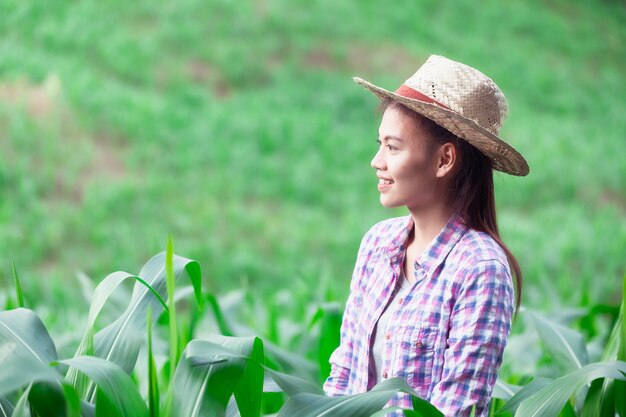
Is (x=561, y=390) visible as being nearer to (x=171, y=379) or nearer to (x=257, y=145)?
(x=171, y=379)

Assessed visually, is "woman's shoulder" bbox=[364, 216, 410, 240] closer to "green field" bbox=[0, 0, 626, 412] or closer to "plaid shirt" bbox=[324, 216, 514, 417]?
"plaid shirt" bbox=[324, 216, 514, 417]

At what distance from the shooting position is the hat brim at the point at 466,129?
1.60m

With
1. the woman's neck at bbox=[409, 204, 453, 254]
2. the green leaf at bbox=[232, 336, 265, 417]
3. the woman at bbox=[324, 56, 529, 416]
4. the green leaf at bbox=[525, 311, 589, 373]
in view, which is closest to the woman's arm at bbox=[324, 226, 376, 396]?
the woman at bbox=[324, 56, 529, 416]

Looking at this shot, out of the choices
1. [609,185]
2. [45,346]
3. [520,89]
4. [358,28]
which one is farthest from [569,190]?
[45,346]

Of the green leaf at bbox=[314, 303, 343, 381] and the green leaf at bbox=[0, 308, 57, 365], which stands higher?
the green leaf at bbox=[0, 308, 57, 365]

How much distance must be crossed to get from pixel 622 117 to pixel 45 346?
8.09 metres

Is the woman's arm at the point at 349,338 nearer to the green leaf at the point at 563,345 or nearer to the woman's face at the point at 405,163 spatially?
the woman's face at the point at 405,163

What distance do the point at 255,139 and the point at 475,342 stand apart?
5516 millimetres

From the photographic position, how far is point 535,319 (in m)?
2.43

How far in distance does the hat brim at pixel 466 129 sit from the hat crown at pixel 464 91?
0.10 feet

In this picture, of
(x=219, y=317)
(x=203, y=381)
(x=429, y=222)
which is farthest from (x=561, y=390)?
(x=219, y=317)

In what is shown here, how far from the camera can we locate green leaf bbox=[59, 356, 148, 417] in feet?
4.69

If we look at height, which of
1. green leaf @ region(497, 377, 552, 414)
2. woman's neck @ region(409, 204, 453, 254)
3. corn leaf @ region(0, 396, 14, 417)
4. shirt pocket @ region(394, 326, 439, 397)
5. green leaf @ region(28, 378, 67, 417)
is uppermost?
woman's neck @ region(409, 204, 453, 254)

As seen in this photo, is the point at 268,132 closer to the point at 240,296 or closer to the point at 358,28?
the point at 358,28
